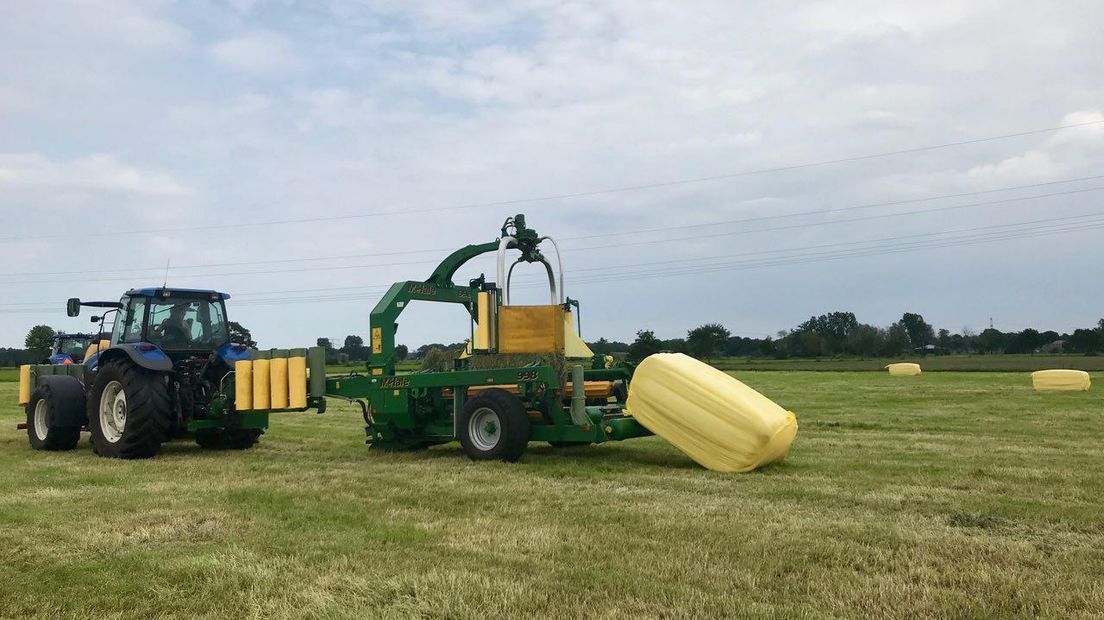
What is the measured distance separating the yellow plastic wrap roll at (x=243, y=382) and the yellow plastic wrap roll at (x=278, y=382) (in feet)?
0.94

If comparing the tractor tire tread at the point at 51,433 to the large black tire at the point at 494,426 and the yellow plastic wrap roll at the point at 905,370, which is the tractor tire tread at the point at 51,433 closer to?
the large black tire at the point at 494,426

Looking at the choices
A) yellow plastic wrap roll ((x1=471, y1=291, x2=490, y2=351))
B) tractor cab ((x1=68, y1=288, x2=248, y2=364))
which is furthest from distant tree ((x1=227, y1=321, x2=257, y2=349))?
yellow plastic wrap roll ((x1=471, y1=291, x2=490, y2=351))

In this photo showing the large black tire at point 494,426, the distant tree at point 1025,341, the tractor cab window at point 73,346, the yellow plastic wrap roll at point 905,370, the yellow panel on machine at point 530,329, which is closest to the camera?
the large black tire at point 494,426

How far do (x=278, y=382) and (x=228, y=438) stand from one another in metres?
1.95

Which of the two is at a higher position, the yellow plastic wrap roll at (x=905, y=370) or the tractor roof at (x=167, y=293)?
the tractor roof at (x=167, y=293)

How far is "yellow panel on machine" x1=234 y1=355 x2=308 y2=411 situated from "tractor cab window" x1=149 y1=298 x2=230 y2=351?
130 cm

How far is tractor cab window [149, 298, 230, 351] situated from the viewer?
11883 mm

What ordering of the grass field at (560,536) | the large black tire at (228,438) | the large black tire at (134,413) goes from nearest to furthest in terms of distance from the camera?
1. the grass field at (560,536)
2. the large black tire at (134,413)
3. the large black tire at (228,438)

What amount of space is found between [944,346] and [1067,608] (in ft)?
264

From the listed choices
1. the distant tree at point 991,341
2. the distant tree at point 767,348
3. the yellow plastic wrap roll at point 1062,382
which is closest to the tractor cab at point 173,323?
the yellow plastic wrap roll at point 1062,382

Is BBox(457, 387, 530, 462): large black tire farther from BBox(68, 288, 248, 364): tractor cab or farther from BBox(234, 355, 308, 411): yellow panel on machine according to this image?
BBox(68, 288, 248, 364): tractor cab

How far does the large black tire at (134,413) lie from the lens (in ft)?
35.2

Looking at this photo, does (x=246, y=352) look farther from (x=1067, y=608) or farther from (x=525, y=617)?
(x=1067, y=608)

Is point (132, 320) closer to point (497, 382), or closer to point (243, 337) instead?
point (243, 337)
